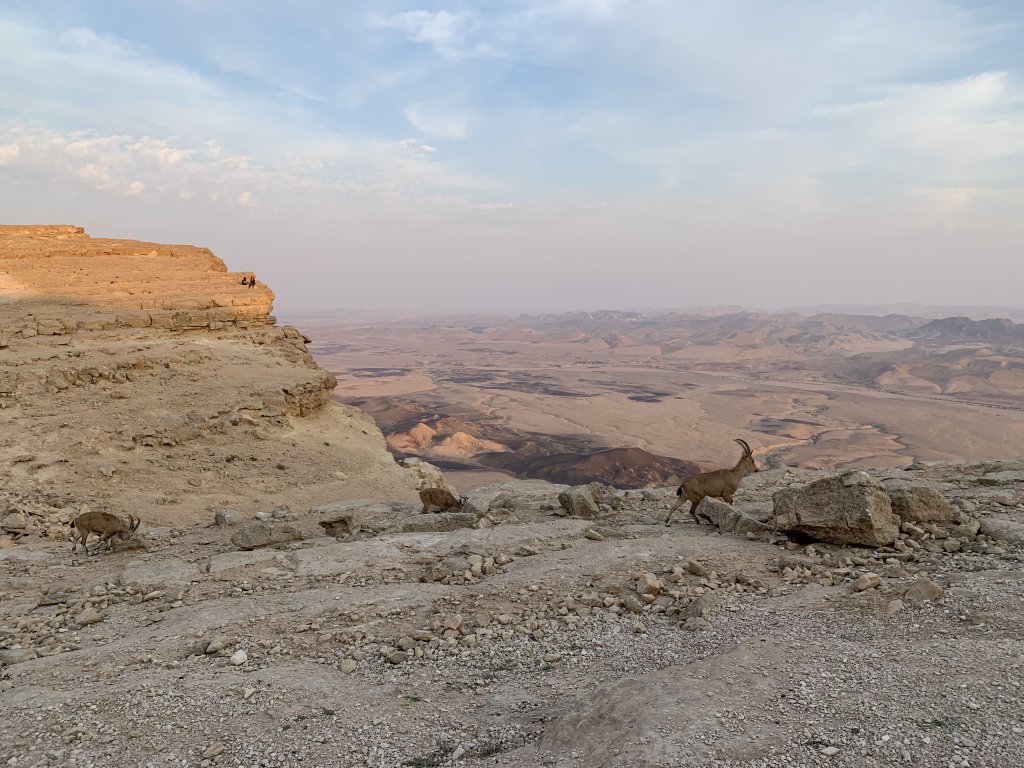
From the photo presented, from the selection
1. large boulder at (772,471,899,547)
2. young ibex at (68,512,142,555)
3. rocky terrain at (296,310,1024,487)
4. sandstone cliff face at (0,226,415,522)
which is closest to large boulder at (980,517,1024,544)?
large boulder at (772,471,899,547)

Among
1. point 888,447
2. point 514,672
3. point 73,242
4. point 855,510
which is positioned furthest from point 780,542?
point 888,447

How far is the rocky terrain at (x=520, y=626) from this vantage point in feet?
12.8

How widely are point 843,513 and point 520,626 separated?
153 inches

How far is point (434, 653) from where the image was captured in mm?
5484

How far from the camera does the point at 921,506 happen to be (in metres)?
7.35

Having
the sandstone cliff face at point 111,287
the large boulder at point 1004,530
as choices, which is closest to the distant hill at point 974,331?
the large boulder at point 1004,530

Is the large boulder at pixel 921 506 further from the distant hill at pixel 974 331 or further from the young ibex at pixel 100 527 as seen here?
the distant hill at pixel 974 331

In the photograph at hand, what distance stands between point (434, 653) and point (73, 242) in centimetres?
2181

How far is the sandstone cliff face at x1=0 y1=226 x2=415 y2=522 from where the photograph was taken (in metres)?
13.1

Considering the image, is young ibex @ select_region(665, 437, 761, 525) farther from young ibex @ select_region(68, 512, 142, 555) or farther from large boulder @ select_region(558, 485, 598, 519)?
young ibex @ select_region(68, 512, 142, 555)

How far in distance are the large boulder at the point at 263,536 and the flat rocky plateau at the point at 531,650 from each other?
0.22ft

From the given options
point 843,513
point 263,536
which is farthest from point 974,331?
point 263,536

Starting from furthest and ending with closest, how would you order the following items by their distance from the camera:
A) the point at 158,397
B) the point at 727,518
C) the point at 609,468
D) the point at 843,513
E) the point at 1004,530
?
the point at 609,468, the point at 158,397, the point at 727,518, the point at 843,513, the point at 1004,530

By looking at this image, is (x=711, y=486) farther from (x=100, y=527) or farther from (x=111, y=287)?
(x=111, y=287)
